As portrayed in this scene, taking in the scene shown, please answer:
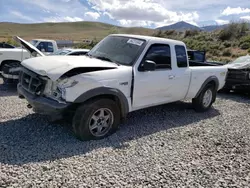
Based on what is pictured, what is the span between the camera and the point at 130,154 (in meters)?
4.13

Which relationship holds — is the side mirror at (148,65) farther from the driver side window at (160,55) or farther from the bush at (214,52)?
the bush at (214,52)

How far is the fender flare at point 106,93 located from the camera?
4.14 meters

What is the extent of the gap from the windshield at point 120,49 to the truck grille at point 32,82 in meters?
1.39

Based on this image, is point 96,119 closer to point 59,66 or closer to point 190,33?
point 59,66

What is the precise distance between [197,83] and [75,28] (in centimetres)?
16965

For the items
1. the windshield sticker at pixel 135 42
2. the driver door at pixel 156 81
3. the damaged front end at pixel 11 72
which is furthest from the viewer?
the damaged front end at pixel 11 72

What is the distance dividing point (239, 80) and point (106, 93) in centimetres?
646

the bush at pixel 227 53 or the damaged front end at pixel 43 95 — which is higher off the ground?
the bush at pixel 227 53

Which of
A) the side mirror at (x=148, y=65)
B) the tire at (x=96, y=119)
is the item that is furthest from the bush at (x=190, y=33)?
the tire at (x=96, y=119)

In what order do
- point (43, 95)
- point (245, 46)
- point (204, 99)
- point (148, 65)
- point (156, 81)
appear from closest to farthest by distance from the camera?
1. point (43, 95)
2. point (148, 65)
3. point (156, 81)
4. point (204, 99)
5. point (245, 46)

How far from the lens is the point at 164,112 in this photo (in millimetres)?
6570

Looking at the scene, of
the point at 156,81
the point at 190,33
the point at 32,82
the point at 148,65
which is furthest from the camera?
the point at 190,33

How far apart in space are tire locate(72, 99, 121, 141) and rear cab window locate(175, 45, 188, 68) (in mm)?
1987

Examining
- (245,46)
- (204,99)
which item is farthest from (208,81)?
(245,46)
